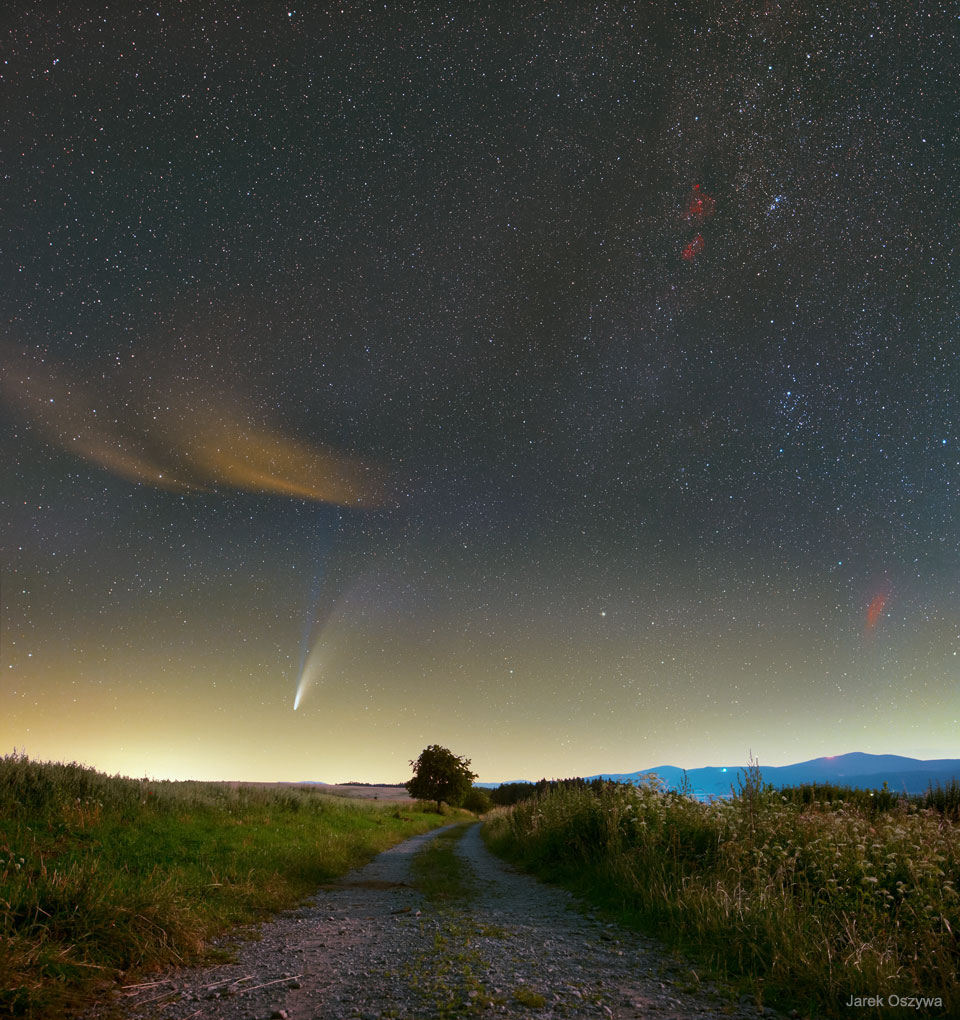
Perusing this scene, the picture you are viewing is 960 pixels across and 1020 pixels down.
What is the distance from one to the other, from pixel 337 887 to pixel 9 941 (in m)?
7.28

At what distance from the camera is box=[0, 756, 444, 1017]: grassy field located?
445 centimetres

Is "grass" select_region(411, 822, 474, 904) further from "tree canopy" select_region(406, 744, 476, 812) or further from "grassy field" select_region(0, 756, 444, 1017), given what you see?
"tree canopy" select_region(406, 744, 476, 812)

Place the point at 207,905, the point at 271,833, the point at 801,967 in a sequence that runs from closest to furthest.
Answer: the point at 801,967, the point at 207,905, the point at 271,833

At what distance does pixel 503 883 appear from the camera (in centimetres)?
1088

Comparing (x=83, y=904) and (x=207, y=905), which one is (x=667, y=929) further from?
(x=83, y=904)

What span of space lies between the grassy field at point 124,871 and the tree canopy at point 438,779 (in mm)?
40037

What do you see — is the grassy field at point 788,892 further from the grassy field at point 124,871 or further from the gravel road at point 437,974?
the grassy field at point 124,871

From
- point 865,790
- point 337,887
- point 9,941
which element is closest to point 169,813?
point 337,887

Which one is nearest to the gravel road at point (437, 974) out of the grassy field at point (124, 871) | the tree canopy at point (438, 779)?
the grassy field at point (124, 871)

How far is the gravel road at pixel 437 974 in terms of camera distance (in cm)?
420

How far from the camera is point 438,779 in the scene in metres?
57.9

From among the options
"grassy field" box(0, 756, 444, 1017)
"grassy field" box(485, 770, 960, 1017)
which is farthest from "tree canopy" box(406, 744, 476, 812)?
"grassy field" box(485, 770, 960, 1017)

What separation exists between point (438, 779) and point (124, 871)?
54899 millimetres

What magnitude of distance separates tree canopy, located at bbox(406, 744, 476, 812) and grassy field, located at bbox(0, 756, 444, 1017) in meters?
40.0
